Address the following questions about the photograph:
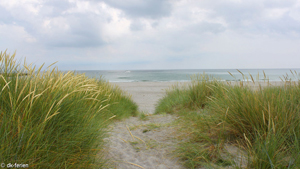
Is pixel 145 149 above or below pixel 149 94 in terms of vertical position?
above

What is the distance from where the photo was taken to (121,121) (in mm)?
4215

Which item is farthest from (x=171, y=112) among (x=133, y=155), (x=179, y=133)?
(x=133, y=155)

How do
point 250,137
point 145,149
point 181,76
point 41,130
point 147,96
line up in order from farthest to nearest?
point 181,76, point 147,96, point 145,149, point 250,137, point 41,130

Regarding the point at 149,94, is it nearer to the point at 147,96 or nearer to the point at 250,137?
the point at 147,96

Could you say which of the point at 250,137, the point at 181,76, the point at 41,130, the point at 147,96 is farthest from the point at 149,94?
the point at 181,76

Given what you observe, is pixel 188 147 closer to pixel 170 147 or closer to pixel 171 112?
pixel 170 147

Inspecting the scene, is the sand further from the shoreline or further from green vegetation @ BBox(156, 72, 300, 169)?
the shoreline

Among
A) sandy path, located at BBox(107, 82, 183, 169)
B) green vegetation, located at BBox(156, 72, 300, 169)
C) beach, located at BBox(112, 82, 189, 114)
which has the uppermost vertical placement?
green vegetation, located at BBox(156, 72, 300, 169)

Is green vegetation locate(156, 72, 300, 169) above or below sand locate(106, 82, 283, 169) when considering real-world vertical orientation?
above

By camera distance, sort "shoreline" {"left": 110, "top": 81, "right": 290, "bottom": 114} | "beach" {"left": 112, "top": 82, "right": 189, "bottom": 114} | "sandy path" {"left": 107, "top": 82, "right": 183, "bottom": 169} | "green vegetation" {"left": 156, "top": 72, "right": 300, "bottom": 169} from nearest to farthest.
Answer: "green vegetation" {"left": 156, "top": 72, "right": 300, "bottom": 169} < "sandy path" {"left": 107, "top": 82, "right": 183, "bottom": 169} < "shoreline" {"left": 110, "top": 81, "right": 290, "bottom": 114} < "beach" {"left": 112, "top": 82, "right": 189, "bottom": 114}

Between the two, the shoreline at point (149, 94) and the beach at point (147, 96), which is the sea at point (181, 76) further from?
the beach at point (147, 96)

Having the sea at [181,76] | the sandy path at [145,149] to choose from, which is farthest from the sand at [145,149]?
the sea at [181,76]

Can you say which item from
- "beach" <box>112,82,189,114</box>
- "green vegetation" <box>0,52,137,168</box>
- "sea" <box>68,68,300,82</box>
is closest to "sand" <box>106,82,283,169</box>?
"green vegetation" <box>0,52,137,168</box>

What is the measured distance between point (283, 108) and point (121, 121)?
10.1 feet
